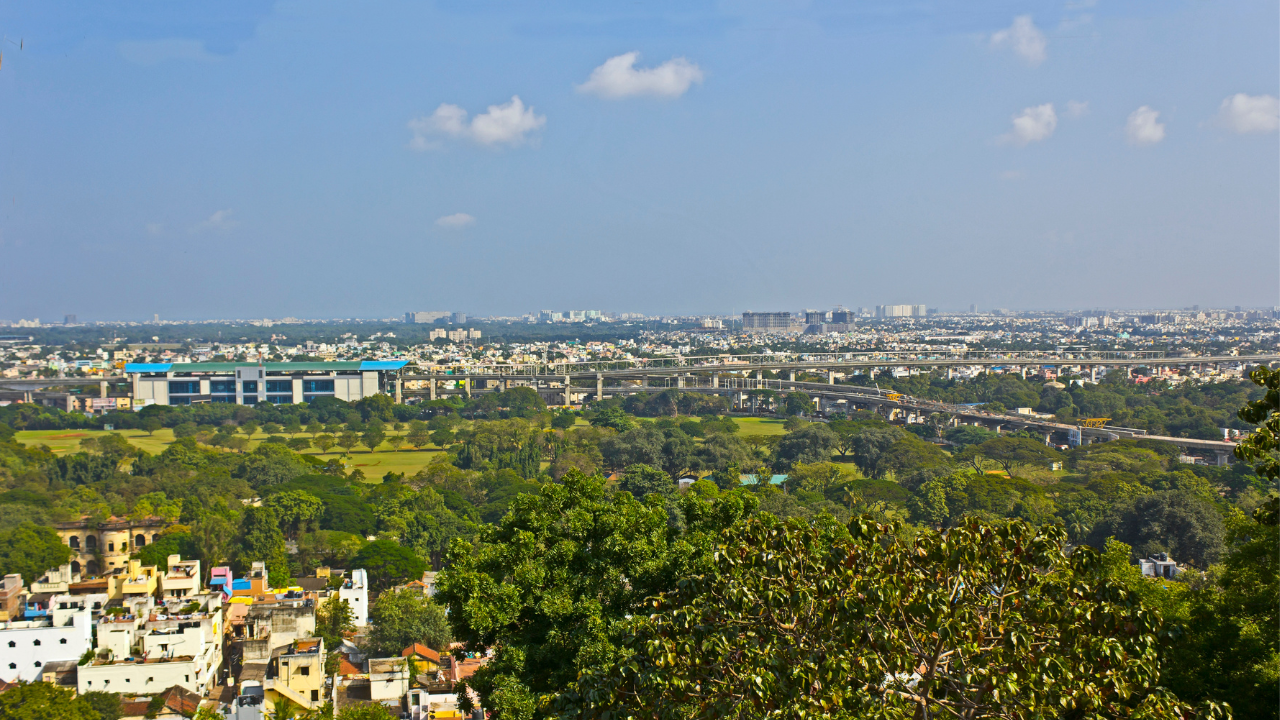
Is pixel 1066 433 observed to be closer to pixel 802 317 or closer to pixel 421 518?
pixel 421 518

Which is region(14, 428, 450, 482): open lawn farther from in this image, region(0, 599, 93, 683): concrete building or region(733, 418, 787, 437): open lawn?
region(0, 599, 93, 683): concrete building

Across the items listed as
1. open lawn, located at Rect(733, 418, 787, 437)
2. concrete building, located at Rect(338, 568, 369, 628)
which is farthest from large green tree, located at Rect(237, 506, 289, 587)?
open lawn, located at Rect(733, 418, 787, 437)

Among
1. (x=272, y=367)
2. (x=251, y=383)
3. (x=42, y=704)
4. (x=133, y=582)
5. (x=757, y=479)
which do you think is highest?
(x=272, y=367)

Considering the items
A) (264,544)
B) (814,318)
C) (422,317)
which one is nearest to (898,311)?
(814,318)

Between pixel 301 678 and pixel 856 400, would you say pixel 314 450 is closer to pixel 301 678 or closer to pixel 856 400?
pixel 301 678

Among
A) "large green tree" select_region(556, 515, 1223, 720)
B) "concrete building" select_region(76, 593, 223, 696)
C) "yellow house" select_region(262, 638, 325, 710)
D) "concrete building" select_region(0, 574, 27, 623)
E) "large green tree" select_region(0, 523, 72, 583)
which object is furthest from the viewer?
"large green tree" select_region(0, 523, 72, 583)

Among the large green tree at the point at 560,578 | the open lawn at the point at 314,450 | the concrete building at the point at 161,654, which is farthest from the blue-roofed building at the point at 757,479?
the large green tree at the point at 560,578
